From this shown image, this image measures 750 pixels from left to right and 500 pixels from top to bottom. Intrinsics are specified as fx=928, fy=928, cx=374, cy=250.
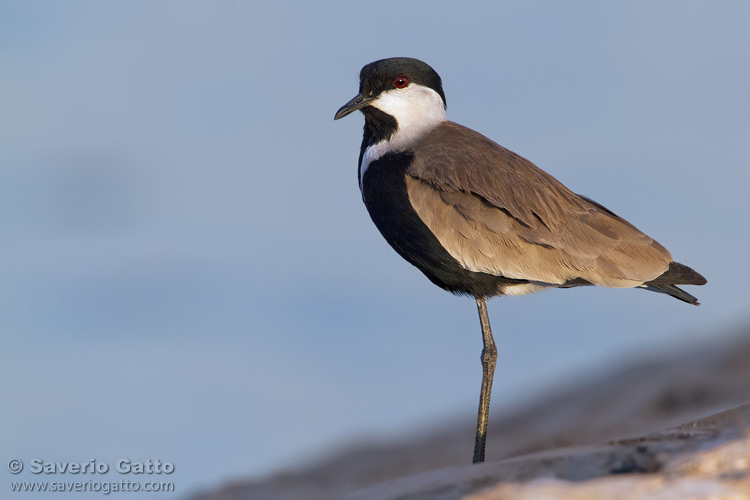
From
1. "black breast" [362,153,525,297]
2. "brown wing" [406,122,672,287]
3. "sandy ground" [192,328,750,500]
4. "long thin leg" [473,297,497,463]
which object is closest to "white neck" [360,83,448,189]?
"black breast" [362,153,525,297]

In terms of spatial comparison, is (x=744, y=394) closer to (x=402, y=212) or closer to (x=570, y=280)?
(x=570, y=280)

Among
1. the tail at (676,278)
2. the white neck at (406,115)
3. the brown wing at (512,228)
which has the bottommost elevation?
the tail at (676,278)

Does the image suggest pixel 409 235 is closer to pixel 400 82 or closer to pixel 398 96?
pixel 398 96

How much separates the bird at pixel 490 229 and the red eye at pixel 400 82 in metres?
0.48

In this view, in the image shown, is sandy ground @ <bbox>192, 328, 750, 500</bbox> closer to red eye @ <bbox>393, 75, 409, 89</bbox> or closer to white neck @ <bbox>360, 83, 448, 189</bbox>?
white neck @ <bbox>360, 83, 448, 189</bbox>

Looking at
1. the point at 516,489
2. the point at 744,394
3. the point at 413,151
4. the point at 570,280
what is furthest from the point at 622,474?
the point at 744,394

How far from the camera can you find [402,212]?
7070mm

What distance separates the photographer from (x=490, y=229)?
7027 millimetres

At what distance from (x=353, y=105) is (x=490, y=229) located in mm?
1601

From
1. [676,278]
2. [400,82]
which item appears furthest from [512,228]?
[400,82]

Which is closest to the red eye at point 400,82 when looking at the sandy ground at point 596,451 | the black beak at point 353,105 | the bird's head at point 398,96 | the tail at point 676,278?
the bird's head at point 398,96

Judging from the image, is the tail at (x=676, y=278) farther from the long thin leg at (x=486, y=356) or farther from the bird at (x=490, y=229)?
the long thin leg at (x=486, y=356)

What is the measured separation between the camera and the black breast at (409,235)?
7.06 meters

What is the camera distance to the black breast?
706 cm
